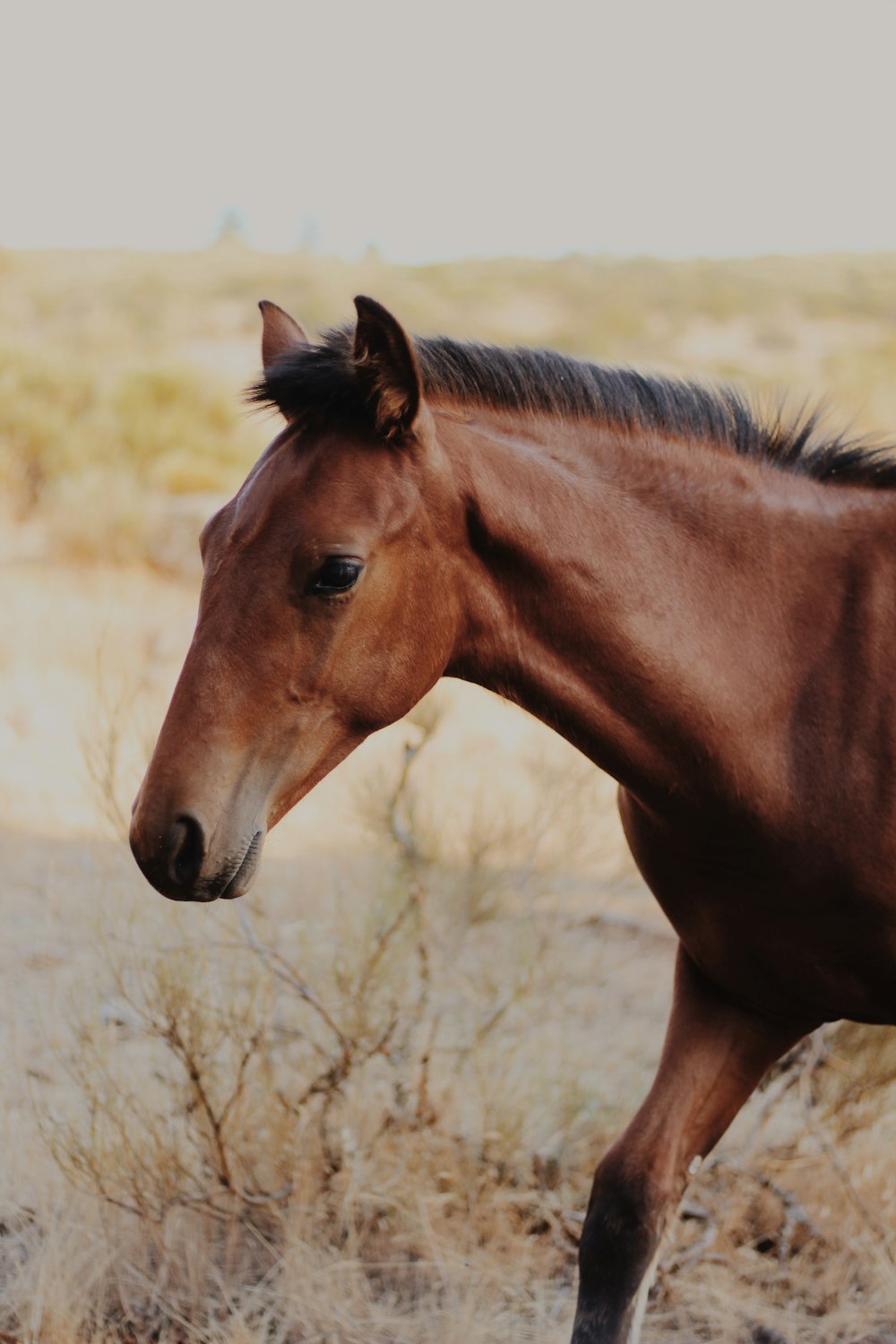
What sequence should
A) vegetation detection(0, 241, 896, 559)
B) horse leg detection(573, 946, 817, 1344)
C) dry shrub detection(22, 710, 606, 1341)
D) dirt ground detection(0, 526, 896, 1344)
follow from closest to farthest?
horse leg detection(573, 946, 817, 1344)
dry shrub detection(22, 710, 606, 1341)
dirt ground detection(0, 526, 896, 1344)
vegetation detection(0, 241, 896, 559)

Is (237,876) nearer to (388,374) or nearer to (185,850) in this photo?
(185,850)

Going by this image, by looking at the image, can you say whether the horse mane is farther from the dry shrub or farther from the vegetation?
the dry shrub

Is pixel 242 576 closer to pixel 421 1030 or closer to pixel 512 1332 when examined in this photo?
pixel 512 1332

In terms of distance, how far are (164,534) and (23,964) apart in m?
4.88

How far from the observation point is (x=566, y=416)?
221 centimetres

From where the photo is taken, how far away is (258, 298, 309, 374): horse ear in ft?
7.84

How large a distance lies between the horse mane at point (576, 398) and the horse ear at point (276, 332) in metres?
0.30

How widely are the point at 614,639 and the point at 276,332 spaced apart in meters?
0.93

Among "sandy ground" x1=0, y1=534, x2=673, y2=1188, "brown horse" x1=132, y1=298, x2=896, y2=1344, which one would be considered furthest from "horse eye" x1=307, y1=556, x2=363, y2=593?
"sandy ground" x1=0, y1=534, x2=673, y2=1188

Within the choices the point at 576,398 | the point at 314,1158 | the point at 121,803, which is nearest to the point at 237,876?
the point at 576,398

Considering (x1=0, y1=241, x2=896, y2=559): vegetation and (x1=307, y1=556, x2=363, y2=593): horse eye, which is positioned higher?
(x1=0, y1=241, x2=896, y2=559): vegetation

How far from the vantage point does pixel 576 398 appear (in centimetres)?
222

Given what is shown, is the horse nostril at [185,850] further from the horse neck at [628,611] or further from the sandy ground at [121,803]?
the sandy ground at [121,803]

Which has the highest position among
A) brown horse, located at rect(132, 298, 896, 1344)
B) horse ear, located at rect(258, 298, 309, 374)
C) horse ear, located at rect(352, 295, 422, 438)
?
horse ear, located at rect(258, 298, 309, 374)
